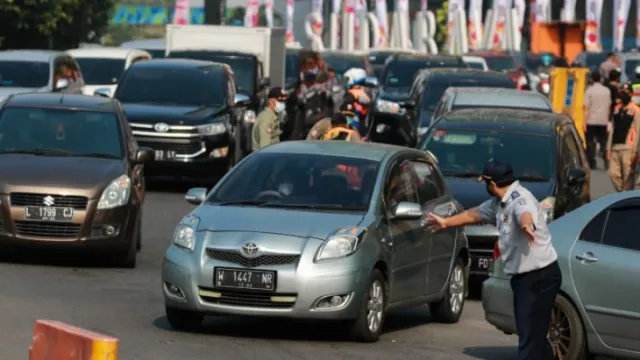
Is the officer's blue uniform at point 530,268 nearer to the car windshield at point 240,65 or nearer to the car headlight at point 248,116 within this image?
the car headlight at point 248,116

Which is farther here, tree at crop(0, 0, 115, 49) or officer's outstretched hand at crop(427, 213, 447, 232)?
tree at crop(0, 0, 115, 49)

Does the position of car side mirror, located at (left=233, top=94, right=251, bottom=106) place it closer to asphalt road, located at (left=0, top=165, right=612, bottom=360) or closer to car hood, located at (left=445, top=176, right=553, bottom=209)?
asphalt road, located at (left=0, top=165, right=612, bottom=360)

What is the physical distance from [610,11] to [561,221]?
11181 centimetres

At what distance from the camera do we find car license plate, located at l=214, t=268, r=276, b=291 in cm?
1166

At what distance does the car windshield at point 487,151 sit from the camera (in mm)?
16281

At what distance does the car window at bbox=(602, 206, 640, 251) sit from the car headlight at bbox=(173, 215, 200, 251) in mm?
2903

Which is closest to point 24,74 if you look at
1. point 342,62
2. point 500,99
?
point 500,99

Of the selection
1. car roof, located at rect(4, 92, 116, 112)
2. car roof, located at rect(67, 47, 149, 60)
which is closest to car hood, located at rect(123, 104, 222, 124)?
car roof, located at rect(4, 92, 116, 112)

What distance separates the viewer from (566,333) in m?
11.3

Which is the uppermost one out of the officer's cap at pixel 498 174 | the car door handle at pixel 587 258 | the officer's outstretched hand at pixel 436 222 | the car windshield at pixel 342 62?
the officer's cap at pixel 498 174

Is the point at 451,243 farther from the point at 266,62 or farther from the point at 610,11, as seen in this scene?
the point at 610,11

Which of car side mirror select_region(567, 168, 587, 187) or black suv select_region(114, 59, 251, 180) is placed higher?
car side mirror select_region(567, 168, 587, 187)

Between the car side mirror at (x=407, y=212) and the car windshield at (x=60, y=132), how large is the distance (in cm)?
487

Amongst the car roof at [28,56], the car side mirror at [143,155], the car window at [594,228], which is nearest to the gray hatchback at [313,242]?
the car window at [594,228]
